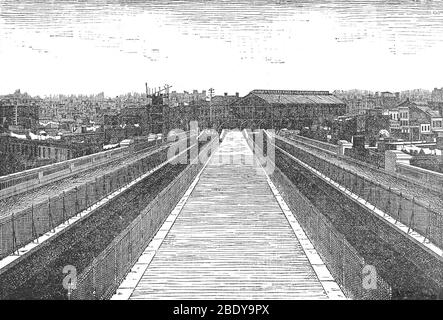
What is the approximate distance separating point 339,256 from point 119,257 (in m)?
2.83

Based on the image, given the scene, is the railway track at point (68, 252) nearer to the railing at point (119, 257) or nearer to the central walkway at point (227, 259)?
the railing at point (119, 257)

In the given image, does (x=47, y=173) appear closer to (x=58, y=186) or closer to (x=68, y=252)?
(x=58, y=186)

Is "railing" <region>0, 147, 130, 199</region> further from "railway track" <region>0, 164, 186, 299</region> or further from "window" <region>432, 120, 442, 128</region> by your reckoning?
"window" <region>432, 120, 442, 128</region>

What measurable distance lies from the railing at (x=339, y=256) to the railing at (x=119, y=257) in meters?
2.73

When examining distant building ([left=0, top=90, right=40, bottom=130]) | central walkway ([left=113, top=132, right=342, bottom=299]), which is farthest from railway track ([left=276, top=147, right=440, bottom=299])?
distant building ([left=0, top=90, right=40, bottom=130])

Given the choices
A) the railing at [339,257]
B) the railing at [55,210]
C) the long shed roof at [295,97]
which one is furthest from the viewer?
the long shed roof at [295,97]

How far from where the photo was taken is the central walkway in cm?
678

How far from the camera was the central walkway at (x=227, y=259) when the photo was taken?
6.78 m

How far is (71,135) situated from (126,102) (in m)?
1.55

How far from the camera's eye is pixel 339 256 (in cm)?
694

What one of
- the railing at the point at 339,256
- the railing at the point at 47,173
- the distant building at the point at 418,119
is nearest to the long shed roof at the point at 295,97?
the distant building at the point at 418,119

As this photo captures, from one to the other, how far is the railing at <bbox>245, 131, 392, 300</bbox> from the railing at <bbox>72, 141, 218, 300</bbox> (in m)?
2.73

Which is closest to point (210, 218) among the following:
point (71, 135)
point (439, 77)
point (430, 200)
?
point (71, 135)

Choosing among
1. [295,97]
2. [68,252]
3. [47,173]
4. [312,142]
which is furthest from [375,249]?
[312,142]
